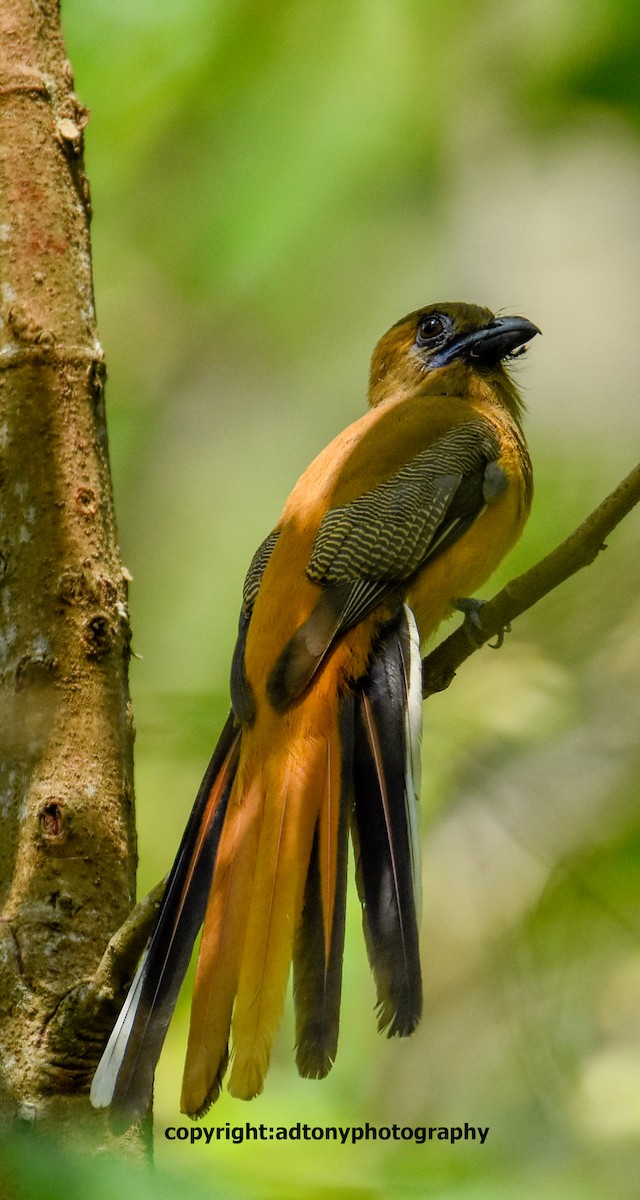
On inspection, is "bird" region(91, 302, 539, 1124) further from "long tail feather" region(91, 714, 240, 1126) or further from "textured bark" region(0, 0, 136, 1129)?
"textured bark" region(0, 0, 136, 1129)

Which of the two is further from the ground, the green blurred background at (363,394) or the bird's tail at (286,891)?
the green blurred background at (363,394)

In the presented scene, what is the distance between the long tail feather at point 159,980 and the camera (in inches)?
93.5

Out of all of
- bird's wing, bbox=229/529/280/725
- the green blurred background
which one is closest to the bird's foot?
bird's wing, bbox=229/529/280/725

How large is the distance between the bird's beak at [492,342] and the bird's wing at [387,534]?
1.84 ft

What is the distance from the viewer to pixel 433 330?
4797 millimetres

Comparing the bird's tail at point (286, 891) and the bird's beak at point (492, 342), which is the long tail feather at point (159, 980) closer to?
the bird's tail at point (286, 891)

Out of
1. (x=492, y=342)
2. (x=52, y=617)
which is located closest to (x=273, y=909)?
(x=52, y=617)

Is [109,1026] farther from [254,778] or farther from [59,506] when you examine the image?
[59,506]

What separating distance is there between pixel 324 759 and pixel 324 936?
0.48 meters

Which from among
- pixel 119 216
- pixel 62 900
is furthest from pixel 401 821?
pixel 119 216

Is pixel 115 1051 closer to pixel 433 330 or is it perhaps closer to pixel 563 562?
pixel 563 562

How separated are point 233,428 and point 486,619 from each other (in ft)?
11.7

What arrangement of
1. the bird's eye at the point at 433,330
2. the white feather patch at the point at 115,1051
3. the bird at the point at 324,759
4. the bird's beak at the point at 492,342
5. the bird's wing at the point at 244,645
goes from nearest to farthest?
the white feather patch at the point at 115,1051, the bird at the point at 324,759, the bird's wing at the point at 244,645, the bird's beak at the point at 492,342, the bird's eye at the point at 433,330

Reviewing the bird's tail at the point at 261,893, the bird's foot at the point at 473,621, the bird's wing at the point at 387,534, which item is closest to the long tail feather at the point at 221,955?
the bird's tail at the point at 261,893
